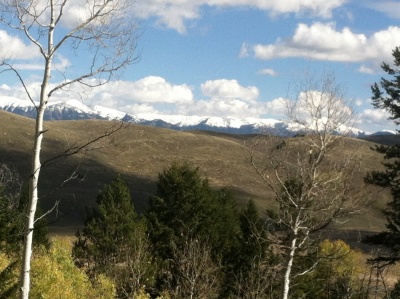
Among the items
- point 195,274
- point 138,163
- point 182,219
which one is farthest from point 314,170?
point 138,163

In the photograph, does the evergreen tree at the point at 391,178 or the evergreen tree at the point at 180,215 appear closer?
the evergreen tree at the point at 391,178

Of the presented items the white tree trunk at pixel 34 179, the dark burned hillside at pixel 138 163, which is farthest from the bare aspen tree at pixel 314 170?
the dark burned hillside at pixel 138 163

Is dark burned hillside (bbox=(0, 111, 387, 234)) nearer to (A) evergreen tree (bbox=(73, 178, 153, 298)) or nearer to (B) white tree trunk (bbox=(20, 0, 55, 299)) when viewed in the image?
(A) evergreen tree (bbox=(73, 178, 153, 298))

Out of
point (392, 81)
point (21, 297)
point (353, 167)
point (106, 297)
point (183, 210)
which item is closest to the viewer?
point (21, 297)

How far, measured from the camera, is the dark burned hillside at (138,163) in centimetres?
11992

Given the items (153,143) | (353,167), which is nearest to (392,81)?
(353,167)

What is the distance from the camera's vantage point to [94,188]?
126 metres

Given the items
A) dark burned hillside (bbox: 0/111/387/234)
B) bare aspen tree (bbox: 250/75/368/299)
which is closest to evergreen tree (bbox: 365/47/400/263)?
bare aspen tree (bbox: 250/75/368/299)

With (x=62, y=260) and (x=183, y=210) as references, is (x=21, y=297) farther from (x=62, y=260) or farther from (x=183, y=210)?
(x=183, y=210)

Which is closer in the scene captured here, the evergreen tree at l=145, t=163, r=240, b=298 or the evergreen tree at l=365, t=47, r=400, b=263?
the evergreen tree at l=365, t=47, r=400, b=263

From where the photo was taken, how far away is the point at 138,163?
491 ft

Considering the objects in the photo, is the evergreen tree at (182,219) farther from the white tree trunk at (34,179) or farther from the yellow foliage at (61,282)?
the white tree trunk at (34,179)

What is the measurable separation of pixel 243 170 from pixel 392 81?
132m

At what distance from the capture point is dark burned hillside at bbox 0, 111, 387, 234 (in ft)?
393
